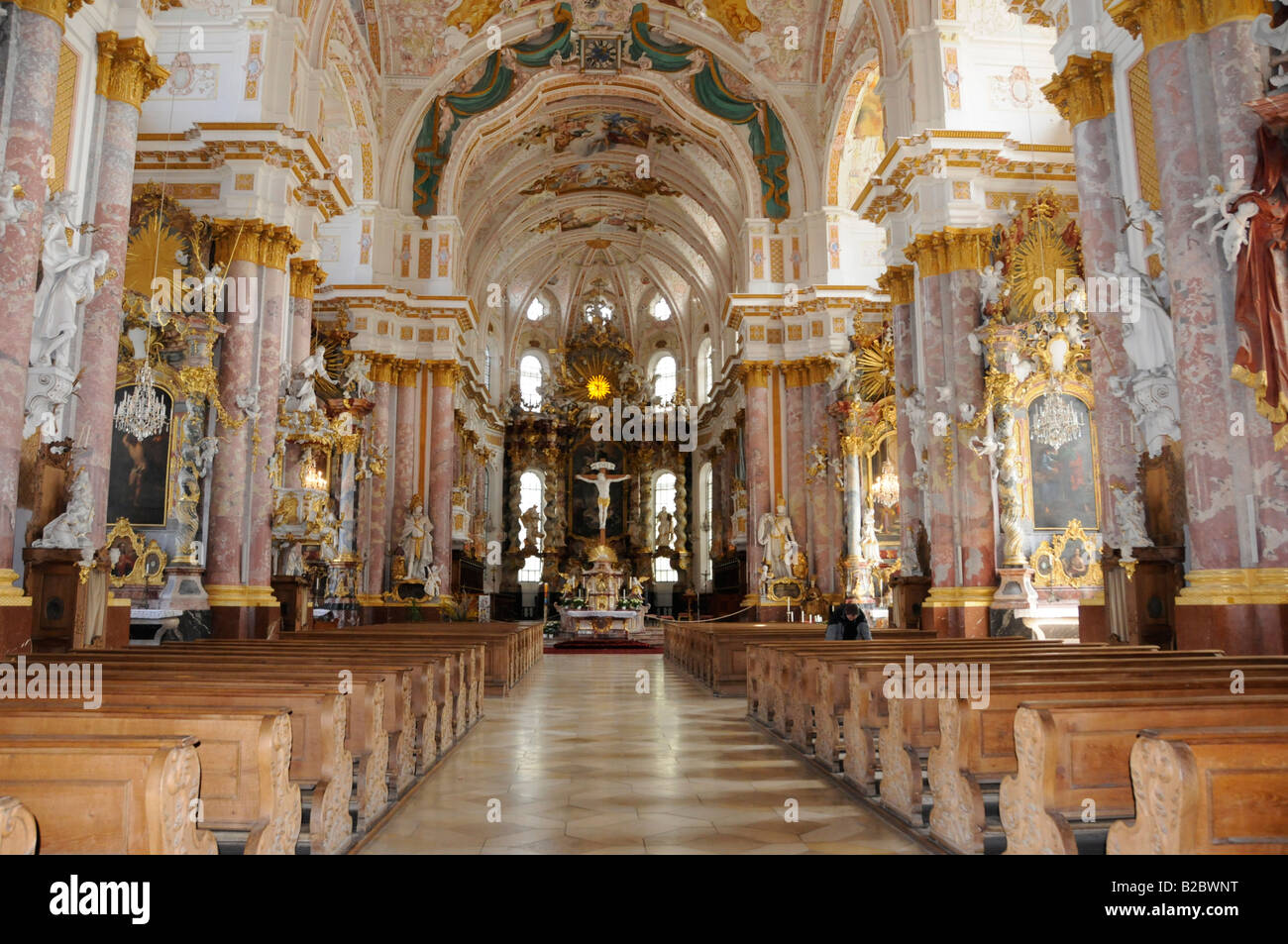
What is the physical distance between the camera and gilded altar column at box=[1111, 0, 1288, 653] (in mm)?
6641

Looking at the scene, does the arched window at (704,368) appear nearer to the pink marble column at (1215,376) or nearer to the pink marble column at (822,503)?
the pink marble column at (822,503)

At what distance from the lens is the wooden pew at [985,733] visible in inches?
164

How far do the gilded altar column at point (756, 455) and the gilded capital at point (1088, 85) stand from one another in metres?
14.4

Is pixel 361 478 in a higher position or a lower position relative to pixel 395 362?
lower

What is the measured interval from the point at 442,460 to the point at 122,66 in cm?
1407

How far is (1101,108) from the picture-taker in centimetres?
903

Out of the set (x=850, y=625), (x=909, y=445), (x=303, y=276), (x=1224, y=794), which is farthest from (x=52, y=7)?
(x=909, y=445)

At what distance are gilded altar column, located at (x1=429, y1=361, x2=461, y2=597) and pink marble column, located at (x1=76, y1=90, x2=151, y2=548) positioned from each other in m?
13.2

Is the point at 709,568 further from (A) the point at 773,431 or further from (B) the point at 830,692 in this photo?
(B) the point at 830,692

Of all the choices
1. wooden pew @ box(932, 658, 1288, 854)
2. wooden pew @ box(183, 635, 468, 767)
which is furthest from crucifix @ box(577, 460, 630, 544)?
wooden pew @ box(932, 658, 1288, 854)
